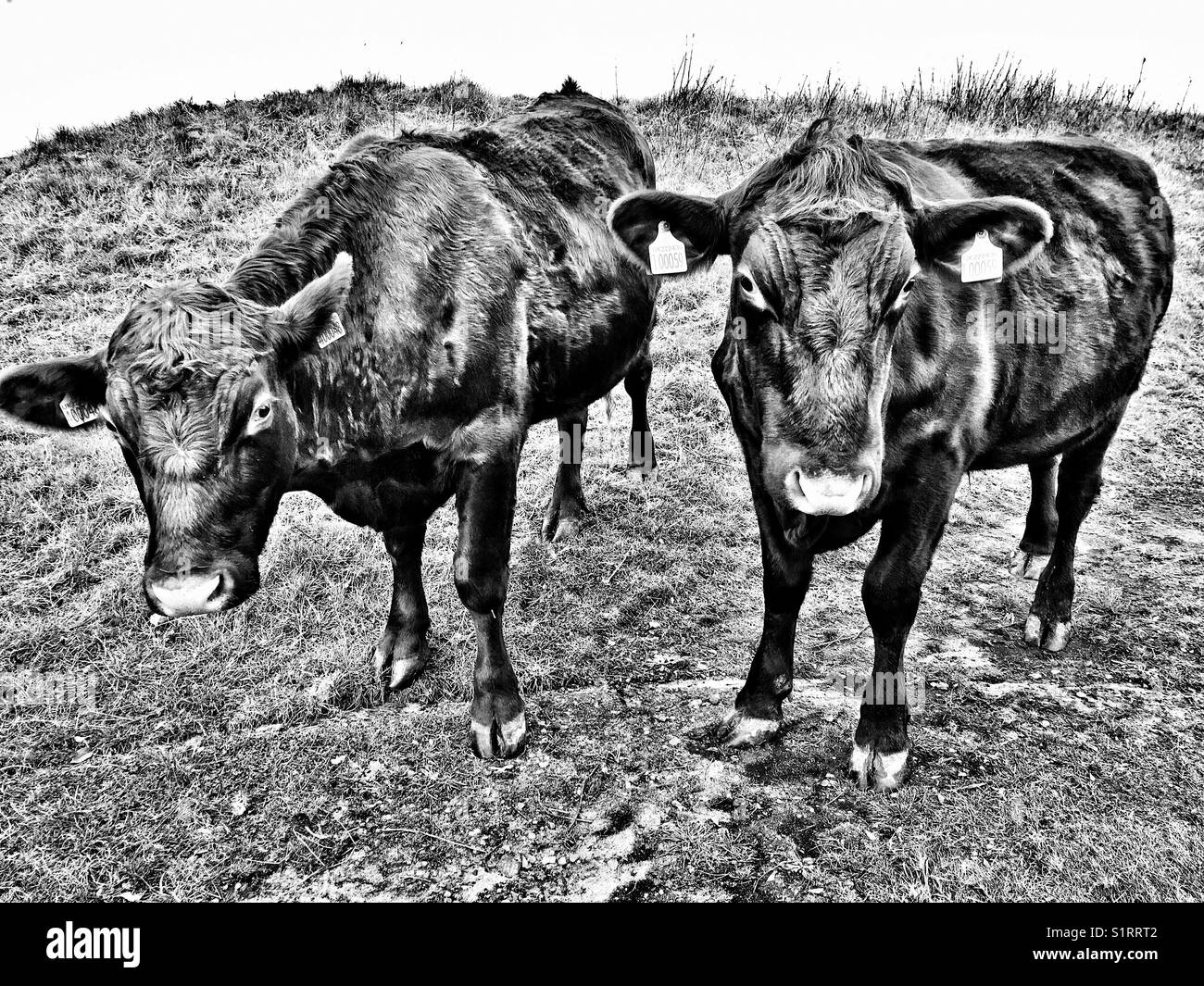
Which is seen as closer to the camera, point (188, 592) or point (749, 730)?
point (188, 592)

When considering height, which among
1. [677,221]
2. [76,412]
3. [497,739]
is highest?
[677,221]

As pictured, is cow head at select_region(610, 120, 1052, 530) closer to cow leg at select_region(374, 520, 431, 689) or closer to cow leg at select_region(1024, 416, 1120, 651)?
cow leg at select_region(1024, 416, 1120, 651)

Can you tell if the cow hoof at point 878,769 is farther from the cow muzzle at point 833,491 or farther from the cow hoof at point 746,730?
the cow muzzle at point 833,491

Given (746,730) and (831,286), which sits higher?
(831,286)

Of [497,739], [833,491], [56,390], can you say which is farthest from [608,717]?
[56,390]

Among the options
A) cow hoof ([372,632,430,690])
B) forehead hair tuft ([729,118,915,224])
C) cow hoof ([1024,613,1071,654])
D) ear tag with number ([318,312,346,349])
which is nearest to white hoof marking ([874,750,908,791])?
cow hoof ([1024,613,1071,654])

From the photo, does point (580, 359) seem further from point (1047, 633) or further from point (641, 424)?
point (1047, 633)

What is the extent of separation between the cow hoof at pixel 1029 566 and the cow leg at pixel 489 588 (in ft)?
12.2

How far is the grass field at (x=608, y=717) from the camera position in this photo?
3.17m

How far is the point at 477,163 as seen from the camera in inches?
169

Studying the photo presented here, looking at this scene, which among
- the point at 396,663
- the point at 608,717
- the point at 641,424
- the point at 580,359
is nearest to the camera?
the point at 608,717

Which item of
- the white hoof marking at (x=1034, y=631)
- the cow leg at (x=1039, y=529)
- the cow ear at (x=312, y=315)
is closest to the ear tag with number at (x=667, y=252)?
the cow ear at (x=312, y=315)

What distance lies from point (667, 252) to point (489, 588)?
1809mm

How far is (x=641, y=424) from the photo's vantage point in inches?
277
